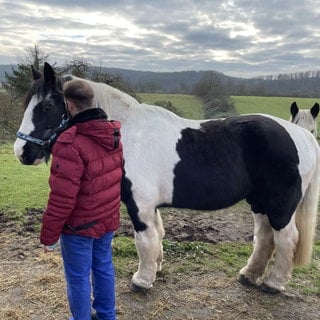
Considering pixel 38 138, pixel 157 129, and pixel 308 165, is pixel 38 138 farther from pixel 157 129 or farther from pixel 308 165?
pixel 308 165

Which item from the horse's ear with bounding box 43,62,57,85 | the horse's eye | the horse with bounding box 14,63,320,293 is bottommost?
the horse with bounding box 14,63,320,293

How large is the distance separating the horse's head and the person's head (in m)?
0.49

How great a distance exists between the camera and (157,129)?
3.15 m

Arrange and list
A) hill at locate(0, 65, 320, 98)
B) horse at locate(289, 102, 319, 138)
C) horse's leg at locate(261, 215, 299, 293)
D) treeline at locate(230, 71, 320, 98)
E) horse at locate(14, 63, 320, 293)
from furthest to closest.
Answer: treeline at locate(230, 71, 320, 98)
hill at locate(0, 65, 320, 98)
horse at locate(289, 102, 319, 138)
horse's leg at locate(261, 215, 299, 293)
horse at locate(14, 63, 320, 293)

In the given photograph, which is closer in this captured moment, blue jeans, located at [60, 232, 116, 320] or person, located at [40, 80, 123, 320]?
person, located at [40, 80, 123, 320]

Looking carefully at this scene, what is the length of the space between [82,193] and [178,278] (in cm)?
170

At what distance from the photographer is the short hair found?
226cm

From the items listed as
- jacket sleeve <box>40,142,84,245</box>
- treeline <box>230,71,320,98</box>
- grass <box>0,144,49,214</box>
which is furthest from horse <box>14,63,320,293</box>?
treeline <box>230,71,320,98</box>

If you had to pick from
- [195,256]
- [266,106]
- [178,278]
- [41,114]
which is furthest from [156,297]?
[266,106]

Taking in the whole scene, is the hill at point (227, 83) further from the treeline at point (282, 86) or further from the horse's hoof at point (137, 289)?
the horse's hoof at point (137, 289)

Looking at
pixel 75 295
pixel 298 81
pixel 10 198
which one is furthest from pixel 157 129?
pixel 298 81

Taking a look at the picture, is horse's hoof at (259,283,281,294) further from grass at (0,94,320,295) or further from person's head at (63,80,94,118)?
person's head at (63,80,94,118)

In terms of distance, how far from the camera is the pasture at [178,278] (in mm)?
3000

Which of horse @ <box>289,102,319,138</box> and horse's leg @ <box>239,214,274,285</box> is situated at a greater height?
horse @ <box>289,102,319,138</box>
